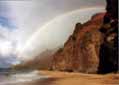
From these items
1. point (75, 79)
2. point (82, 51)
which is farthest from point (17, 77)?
point (82, 51)

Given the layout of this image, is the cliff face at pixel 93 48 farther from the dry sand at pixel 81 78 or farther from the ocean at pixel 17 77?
the ocean at pixel 17 77

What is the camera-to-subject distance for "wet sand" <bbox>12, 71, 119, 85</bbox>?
2.85 meters

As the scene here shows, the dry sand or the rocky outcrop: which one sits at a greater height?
the rocky outcrop

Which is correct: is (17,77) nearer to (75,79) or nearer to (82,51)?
(75,79)

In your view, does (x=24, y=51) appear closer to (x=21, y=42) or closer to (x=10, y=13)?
(x=21, y=42)

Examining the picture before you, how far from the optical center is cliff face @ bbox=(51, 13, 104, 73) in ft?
9.43

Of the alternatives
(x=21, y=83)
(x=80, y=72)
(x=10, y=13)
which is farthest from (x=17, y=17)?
(x=80, y=72)

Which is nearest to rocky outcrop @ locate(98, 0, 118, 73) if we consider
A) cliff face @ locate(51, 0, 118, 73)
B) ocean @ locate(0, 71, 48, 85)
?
cliff face @ locate(51, 0, 118, 73)

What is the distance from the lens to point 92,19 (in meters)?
2.93

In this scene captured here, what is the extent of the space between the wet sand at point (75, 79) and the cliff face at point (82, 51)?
5cm

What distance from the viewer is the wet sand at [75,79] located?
9.36 feet

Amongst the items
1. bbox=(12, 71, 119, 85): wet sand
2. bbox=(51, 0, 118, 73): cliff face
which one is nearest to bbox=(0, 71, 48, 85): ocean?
bbox=(12, 71, 119, 85): wet sand

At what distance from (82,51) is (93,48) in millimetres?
114

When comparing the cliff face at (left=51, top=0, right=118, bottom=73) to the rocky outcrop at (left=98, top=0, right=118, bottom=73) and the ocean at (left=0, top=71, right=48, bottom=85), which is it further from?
the ocean at (left=0, top=71, right=48, bottom=85)
